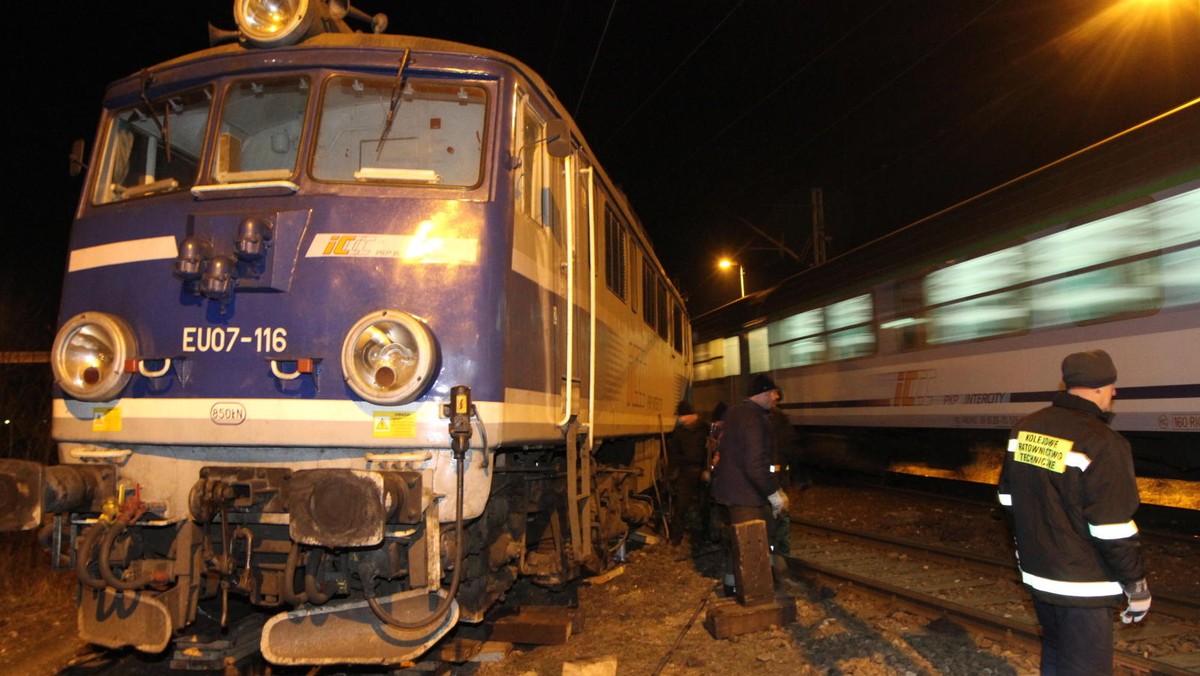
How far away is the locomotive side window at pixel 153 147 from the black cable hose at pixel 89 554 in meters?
1.81

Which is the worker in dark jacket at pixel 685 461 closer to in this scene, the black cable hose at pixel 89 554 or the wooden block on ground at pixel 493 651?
the wooden block on ground at pixel 493 651

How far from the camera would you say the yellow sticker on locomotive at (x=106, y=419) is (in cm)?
392

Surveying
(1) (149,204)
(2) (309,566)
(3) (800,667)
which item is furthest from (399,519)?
(3) (800,667)

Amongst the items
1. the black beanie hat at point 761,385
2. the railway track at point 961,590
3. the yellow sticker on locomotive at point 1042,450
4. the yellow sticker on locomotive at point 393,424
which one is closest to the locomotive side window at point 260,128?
the yellow sticker on locomotive at point 393,424

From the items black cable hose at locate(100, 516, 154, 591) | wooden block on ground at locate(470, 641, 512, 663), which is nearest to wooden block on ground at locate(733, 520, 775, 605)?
wooden block on ground at locate(470, 641, 512, 663)

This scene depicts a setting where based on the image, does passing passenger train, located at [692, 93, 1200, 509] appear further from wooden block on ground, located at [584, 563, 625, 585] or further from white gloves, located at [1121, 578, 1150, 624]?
wooden block on ground, located at [584, 563, 625, 585]

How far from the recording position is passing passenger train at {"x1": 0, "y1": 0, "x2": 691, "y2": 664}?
144 inches

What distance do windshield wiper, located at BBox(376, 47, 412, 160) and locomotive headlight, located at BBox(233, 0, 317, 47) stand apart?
59cm

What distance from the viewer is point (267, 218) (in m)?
3.85

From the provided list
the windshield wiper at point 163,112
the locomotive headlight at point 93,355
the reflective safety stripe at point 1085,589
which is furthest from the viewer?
the windshield wiper at point 163,112

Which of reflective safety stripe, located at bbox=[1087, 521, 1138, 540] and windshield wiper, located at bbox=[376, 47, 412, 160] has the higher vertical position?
windshield wiper, located at bbox=[376, 47, 412, 160]

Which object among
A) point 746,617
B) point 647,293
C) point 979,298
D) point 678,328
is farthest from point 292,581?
point 678,328

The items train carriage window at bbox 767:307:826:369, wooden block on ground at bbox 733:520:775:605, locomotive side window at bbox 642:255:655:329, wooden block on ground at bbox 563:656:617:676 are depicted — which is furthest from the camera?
train carriage window at bbox 767:307:826:369

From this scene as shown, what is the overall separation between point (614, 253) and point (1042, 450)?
13.8 ft
